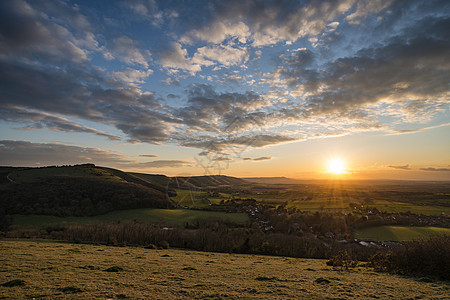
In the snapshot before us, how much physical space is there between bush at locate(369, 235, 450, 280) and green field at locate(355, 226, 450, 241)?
2116 inches

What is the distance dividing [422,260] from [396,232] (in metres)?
64.5

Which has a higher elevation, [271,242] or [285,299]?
[285,299]

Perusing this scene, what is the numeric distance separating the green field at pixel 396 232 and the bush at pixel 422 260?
176 ft

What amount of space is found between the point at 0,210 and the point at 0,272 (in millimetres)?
104899

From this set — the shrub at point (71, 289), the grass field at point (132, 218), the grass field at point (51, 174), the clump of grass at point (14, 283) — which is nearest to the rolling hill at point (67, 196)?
the grass field at point (51, 174)

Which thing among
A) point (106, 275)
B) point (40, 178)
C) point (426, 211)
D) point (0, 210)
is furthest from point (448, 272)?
point (40, 178)

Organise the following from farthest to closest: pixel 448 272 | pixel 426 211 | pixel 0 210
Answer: pixel 426 211, pixel 0 210, pixel 448 272

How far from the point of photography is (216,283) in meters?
17.9

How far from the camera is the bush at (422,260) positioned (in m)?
24.4

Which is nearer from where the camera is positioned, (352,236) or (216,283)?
(216,283)

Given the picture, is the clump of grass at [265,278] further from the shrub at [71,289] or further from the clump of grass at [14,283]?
the clump of grass at [14,283]

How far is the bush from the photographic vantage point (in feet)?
80.1

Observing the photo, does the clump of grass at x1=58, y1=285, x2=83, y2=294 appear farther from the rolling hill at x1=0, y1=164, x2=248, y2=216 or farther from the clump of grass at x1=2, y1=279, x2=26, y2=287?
the rolling hill at x1=0, y1=164, x2=248, y2=216

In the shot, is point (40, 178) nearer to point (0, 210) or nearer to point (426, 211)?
point (0, 210)
